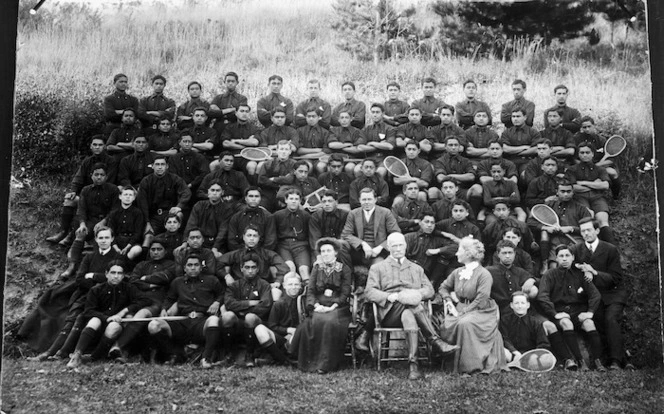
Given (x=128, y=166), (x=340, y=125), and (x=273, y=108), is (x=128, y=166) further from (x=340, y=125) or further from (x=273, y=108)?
(x=340, y=125)

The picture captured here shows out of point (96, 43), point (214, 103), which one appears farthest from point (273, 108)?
point (96, 43)

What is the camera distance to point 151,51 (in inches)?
361

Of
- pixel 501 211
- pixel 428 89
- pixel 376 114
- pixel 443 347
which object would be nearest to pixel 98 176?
pixel 376 114

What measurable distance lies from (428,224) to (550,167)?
1653 millimetres

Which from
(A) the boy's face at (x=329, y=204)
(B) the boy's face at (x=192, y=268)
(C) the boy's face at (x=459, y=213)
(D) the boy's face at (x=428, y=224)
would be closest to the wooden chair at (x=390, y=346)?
(D) the boy's face at (x=428, y=224)

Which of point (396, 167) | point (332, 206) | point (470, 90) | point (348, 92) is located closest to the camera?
point (332, 206)

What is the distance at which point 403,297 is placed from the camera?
806 cm

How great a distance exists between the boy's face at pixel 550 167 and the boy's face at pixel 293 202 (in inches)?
113

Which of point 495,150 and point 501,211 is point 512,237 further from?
point 495,150

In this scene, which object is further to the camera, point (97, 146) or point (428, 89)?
point (428, 89)

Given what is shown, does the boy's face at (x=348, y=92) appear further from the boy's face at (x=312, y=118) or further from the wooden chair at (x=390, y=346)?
the wooden chair at (x=390, y=346)

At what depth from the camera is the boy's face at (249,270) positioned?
830 centimetres

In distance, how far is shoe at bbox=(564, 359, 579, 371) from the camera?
26.7ft

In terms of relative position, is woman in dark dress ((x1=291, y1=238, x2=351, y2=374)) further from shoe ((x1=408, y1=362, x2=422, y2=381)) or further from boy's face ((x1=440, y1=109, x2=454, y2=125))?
boy's face ((x1=440, y1=109, x2=454, y2=125))
